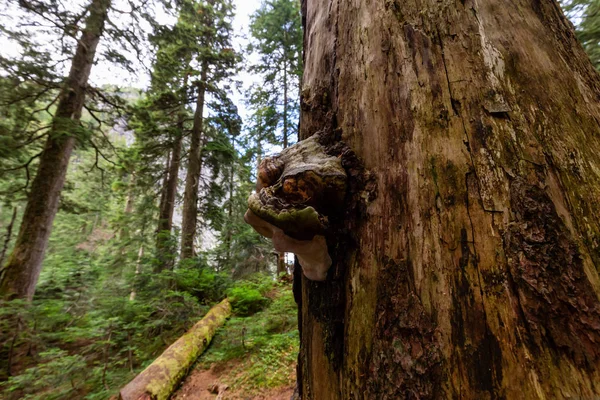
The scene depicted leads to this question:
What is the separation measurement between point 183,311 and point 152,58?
6.87 meters

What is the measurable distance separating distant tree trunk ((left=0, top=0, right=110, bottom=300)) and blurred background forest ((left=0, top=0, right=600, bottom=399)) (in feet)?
0.13

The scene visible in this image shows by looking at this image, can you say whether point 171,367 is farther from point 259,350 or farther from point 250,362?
point 259,350

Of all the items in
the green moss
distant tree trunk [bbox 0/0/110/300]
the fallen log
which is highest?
distant tree trunk [bbox 0/0/110/300]

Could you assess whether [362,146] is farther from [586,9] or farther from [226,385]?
[586,9]

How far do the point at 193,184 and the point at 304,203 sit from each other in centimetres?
940

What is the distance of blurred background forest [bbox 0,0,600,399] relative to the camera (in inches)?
185

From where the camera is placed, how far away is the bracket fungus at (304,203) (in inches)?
36.6

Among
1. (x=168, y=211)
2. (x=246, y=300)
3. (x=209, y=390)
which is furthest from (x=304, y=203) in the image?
(x=168, y=211)

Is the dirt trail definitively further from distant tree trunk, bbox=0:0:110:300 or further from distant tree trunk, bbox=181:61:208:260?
distant tree trunk, bbox=181:61:208:260

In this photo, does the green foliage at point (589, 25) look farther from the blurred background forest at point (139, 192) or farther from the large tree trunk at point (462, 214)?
the large tree trunk at point (462, 214)

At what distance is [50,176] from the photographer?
586cm

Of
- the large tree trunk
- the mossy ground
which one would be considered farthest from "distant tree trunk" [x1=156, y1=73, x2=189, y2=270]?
the large tree trunk

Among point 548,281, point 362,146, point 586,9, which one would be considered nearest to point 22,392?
point 362,146

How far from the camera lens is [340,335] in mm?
921
